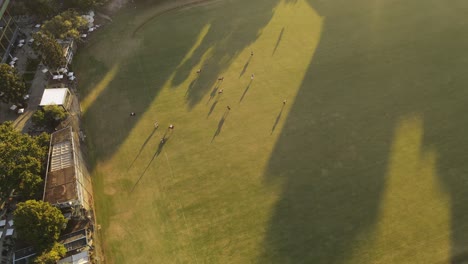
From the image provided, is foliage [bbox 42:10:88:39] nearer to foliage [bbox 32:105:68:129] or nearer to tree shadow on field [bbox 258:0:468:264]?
foliage [bbox 32:105:68:129]

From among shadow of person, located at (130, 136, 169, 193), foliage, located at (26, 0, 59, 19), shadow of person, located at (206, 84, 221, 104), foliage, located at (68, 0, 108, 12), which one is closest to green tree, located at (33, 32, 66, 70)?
foliage, located at (26, 0, 59, 19)

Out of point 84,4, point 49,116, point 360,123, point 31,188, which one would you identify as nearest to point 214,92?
point 360,123

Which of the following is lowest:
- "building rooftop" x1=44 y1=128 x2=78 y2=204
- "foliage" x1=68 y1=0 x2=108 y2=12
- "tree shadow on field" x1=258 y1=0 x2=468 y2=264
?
"tree shadow on field" x1=258 y1=0 x2=468 y2=264

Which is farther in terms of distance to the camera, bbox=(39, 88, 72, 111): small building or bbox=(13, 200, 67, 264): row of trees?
bbox=(39, 88, 72, 111): small building

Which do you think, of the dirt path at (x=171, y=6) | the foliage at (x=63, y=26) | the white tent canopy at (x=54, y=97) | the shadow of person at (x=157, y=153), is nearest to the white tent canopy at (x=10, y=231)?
the shadow of person at (x=157, y=153)

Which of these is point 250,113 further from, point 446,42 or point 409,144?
point 446,42

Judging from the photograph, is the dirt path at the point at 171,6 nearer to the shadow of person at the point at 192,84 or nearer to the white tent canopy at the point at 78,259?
→ the shadow of person at the point at 192,84

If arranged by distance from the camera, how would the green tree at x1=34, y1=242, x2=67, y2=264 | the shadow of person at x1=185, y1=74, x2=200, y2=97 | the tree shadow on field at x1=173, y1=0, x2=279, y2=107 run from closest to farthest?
the green tree at x1=34, y1=242, x2=67, y2=264
the shadow of person at x1=185, y1=74, x2=200, y2=97
the tree shadow on field at x1=173, y1=0, x2=279, y2=107
